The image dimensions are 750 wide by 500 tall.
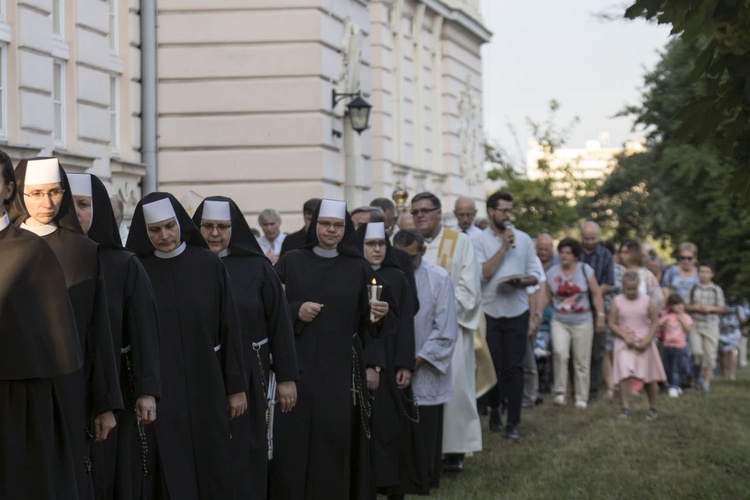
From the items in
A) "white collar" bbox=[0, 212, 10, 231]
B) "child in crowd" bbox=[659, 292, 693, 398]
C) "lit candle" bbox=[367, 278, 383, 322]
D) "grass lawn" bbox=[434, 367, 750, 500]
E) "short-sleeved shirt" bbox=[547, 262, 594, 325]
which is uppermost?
"white collar" bbox=[0, 212, 10, 231]

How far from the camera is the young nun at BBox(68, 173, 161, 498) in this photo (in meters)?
8.12

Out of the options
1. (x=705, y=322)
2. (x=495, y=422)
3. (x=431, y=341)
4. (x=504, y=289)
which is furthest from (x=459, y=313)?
(x=705, y=322)

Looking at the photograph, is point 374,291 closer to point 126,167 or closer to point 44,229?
point 44,229

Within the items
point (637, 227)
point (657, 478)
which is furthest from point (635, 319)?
point (637, 227)

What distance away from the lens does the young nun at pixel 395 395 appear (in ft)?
37.9

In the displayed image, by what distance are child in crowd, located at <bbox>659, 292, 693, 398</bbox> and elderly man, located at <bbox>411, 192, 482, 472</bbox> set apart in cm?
839

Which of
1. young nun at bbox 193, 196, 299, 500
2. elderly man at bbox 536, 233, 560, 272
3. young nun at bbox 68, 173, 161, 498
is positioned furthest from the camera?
elderly man at bbox 536, 233, 560, 272

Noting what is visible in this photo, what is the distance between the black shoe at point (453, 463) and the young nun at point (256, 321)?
3543mm

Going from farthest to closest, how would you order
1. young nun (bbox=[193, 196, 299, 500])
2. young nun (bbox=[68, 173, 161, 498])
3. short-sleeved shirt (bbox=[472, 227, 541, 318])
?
short-sleeved shirt (bbox=[472, 227, 541, 318]), young nun (bbox=[193, 196, 299, 500]), young nun (bbox=[68, 173, 161, 498])

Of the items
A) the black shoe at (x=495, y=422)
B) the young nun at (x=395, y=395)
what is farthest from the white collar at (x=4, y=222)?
the black shoe at (x=495, y=422)

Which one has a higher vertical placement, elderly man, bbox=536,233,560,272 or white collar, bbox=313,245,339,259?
white collar, bbox=313,245,339,259

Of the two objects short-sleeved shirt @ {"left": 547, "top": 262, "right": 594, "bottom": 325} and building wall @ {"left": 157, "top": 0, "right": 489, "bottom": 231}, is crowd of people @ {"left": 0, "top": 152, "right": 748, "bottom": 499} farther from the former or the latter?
building wall @ {"left": 157, "top": 0, "right": 489, "bottom": 231}

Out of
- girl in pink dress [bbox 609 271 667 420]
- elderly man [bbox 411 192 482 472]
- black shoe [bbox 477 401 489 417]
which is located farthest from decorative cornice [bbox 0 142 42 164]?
girl in pink dress [bbox 609 271 667 420]

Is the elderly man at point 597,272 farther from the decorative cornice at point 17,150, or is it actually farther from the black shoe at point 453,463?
the black shoe at point 453,463
